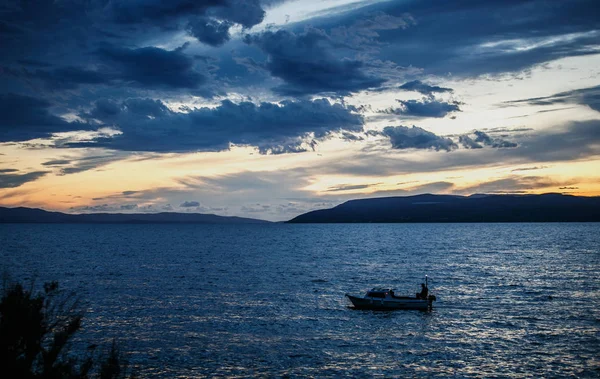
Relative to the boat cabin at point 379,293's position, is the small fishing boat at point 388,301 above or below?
below

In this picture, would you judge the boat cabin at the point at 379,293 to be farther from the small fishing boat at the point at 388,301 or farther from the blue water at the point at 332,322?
the blue water at the point at 332,322

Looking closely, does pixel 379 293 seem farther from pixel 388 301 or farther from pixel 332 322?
pixel 332 322

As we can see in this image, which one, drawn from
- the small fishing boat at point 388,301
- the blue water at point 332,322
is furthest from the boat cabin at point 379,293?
the blue water at point 332,322

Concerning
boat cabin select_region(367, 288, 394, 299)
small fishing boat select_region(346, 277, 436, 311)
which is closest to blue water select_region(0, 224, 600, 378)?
small fishing boat select_region(346, 277, 436, 311)

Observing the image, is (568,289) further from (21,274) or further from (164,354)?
(21,274)

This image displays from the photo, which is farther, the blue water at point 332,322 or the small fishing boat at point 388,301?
the small fishing boat at point 388,301

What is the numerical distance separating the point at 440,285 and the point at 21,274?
68.1m

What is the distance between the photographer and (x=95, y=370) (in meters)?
35.7

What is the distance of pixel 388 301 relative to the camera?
199ft

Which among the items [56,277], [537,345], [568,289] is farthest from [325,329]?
[56,277]

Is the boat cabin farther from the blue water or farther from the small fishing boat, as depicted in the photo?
the blue water

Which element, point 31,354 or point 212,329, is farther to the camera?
point 212,329

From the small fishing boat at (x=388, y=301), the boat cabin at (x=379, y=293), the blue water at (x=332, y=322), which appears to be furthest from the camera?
the boat cabin at (x=379, y=293)

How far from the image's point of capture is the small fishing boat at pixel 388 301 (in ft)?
196
